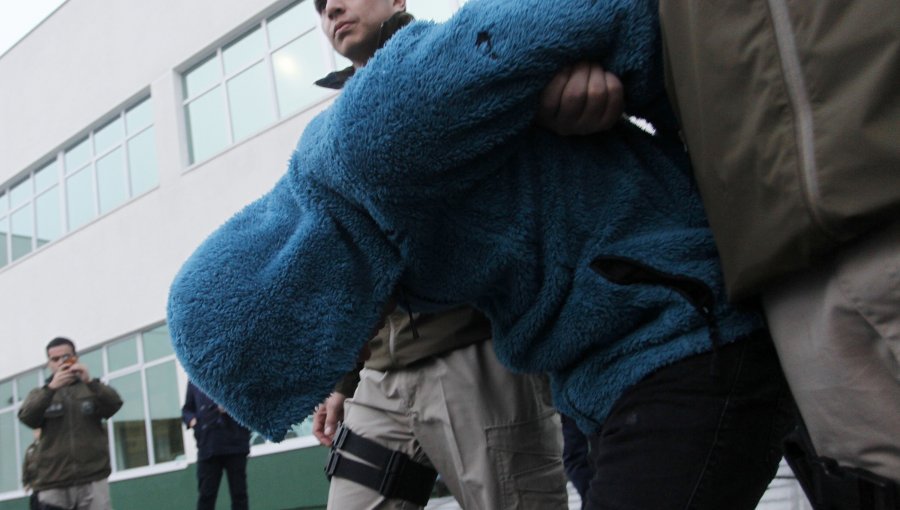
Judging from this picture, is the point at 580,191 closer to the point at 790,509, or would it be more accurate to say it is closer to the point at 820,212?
the point at 820,212

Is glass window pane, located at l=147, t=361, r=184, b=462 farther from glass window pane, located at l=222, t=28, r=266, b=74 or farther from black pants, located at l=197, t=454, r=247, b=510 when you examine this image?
black pants, located at l=197, t=454, r=247, b=510

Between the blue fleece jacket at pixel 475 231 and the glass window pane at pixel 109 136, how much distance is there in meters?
12.7

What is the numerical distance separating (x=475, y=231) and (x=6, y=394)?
1604cm

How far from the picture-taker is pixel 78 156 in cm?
1385

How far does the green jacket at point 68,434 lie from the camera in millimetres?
6121

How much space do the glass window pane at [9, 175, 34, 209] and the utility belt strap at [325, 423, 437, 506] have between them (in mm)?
15102

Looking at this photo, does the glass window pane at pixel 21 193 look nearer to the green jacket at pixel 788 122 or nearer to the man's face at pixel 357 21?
the man's face at pixel 357 21

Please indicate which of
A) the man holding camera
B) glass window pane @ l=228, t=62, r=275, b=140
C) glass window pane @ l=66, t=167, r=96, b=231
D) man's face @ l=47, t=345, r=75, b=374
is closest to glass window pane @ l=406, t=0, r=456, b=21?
glass window pane @ l=228, t=62, r=275, b=140

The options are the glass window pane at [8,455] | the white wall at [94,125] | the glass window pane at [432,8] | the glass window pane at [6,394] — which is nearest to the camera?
the glass window pane at [432,8]

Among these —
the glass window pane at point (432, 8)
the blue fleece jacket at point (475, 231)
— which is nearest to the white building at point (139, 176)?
the glass window pane at point (432, 8)

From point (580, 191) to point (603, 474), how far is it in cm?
41

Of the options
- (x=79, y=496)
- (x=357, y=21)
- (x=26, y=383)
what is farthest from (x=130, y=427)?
(x=357, y=21)

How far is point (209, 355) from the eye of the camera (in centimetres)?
117

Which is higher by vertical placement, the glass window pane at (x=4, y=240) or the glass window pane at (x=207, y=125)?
the glass window pane at (x=4, y=240)
